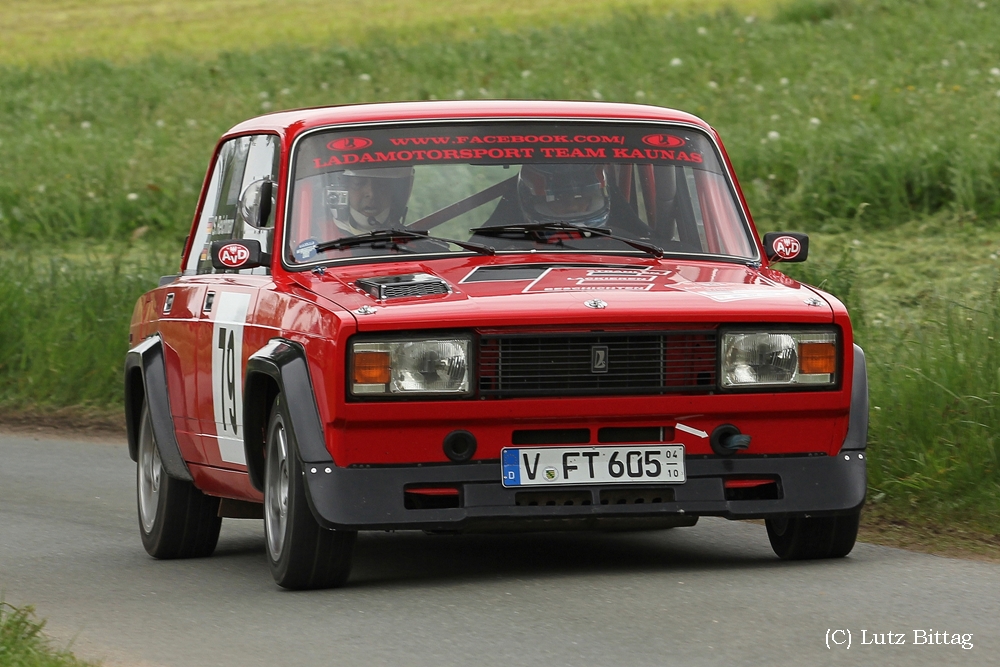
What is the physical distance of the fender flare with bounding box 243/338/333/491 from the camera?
6.57 m

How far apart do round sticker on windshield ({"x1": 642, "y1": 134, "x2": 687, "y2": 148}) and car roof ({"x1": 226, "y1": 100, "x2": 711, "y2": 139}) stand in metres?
0.07

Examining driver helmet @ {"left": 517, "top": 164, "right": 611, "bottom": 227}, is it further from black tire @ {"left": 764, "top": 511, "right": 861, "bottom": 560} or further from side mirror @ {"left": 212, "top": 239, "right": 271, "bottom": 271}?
black tire @ {"left": 764, "top": 511, "right": 861, "bottom": 560}

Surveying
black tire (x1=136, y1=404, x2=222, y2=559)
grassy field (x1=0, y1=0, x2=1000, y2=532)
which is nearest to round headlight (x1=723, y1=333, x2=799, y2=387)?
grassy field (x1=0, y1=0, x2=1000, y2=532)

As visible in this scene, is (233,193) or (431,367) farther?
(233,193)

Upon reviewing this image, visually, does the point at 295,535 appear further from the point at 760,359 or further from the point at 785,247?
the point at 785,247

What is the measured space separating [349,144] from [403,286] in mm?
1113

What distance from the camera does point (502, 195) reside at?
25.1ft

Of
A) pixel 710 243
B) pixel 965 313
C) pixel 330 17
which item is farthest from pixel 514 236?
pixel 330 17

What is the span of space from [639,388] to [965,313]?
464cm

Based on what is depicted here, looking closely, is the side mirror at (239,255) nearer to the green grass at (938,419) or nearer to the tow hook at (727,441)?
the tow hook at (727,441)

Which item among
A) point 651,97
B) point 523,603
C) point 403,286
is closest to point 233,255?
point 403,286

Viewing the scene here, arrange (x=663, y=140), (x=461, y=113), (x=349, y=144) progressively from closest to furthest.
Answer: (x=349, y=144) < (x=461, y=113) < (x=663, y=140)

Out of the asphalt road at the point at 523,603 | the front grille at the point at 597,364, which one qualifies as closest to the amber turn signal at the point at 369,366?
the front grille at the point at 597,364

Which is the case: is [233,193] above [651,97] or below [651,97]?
above
